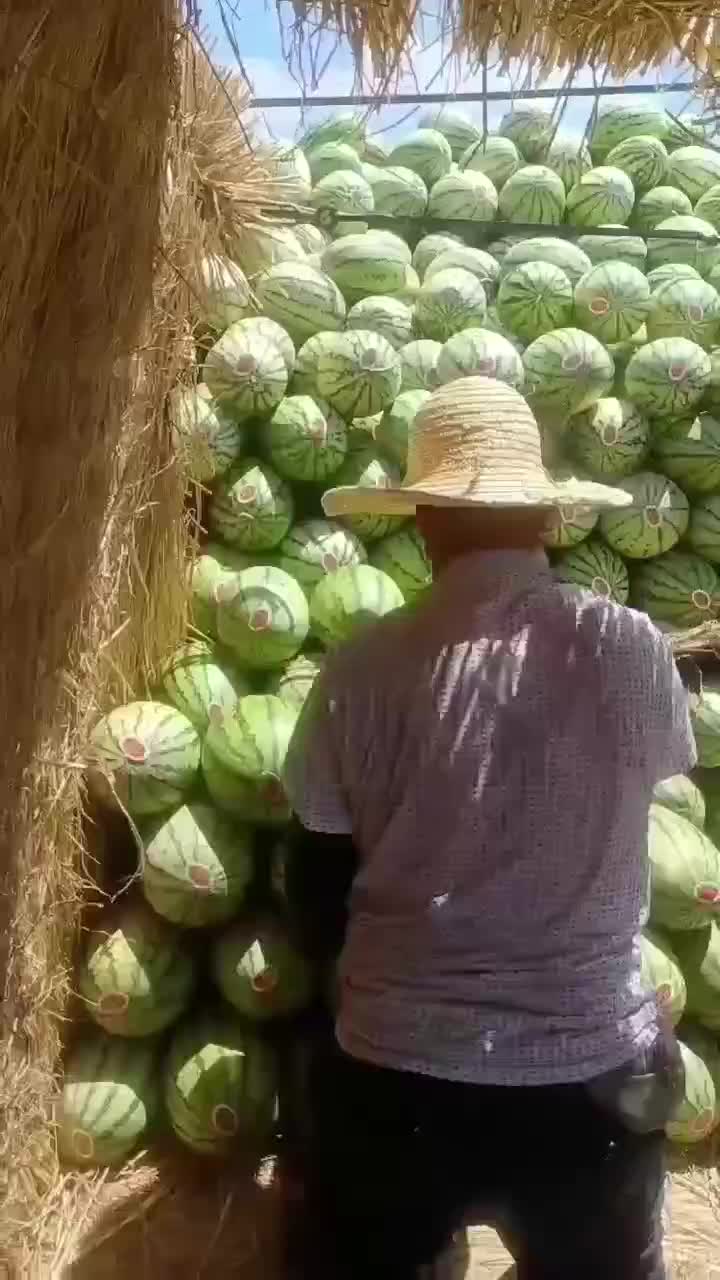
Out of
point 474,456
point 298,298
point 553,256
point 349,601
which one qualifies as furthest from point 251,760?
point 553,256

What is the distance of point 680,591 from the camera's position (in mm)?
2320

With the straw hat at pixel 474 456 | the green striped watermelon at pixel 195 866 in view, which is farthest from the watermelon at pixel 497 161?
the green striped watermelon at pixel 195 866

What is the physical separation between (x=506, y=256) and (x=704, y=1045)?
5.44 feet

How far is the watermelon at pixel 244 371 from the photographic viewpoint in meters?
2.16

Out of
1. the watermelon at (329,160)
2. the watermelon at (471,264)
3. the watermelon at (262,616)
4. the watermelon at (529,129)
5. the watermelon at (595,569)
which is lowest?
the watermelon at (262,616)

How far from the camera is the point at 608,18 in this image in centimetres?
173

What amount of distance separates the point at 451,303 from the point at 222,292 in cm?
49

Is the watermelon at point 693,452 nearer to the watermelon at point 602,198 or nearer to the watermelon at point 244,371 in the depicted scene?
the watermelon at point 602,198

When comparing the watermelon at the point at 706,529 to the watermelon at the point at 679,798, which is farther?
the watermelon at the point at 706,529

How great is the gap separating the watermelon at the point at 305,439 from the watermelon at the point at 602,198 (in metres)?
0.80

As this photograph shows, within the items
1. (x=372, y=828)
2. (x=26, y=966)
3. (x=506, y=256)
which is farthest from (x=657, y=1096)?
(x=506, y=256)

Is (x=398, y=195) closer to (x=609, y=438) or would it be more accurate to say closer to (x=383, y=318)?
(x=383, y=318)

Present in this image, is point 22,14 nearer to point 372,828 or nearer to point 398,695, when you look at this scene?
point 398,695

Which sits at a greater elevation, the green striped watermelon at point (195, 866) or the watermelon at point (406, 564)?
the watermelon at point (406, 564)
